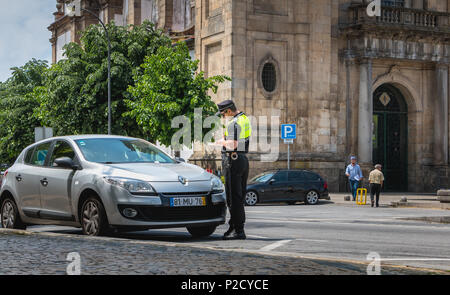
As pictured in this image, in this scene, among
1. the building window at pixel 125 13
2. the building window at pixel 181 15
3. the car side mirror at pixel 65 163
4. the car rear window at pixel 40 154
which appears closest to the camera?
the car side mirror at pixel 65 163

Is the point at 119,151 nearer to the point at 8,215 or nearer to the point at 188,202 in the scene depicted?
the point at 188,202

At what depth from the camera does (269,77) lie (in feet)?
119

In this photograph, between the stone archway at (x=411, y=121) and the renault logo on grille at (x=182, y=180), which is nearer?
the renault logo on grille at (x=182, y=180)

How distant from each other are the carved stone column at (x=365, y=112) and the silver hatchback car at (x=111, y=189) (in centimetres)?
2700

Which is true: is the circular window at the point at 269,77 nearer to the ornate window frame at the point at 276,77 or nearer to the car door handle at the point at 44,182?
the ornate window frame at the point at 276,77

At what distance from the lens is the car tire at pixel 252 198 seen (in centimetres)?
2753

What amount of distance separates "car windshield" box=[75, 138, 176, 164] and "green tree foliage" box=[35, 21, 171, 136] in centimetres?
2579

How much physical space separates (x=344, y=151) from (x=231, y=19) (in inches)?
341

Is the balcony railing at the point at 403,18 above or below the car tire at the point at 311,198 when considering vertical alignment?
above

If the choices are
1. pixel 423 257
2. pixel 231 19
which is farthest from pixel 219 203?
pixel 231 19

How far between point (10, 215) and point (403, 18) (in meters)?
29.6

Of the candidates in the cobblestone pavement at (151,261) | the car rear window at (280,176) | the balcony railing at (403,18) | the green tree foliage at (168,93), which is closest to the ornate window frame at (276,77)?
the green tree foliage at (168,93)

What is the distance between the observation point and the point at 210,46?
3753 cm

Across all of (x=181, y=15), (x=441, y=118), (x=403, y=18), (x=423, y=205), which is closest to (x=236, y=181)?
(x=423, y=205)
